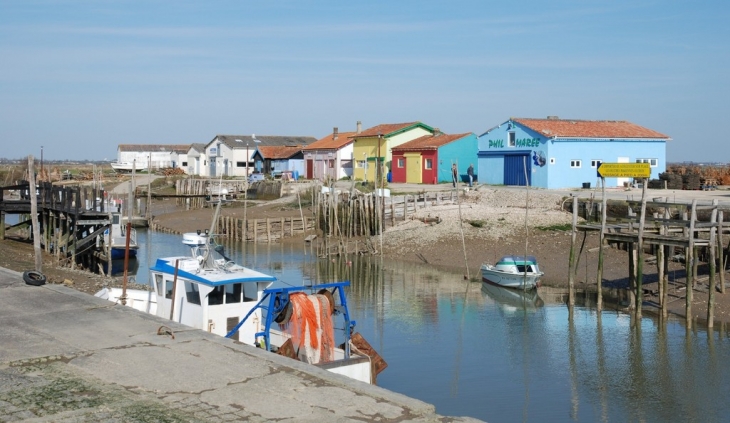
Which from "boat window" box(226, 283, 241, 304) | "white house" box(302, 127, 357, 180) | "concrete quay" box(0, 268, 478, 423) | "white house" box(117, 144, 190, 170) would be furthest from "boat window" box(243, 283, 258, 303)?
"white house" box(117, 144, 190, 170)

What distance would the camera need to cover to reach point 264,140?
87.4m

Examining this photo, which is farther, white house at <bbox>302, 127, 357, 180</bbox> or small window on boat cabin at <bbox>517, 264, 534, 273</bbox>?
white house at <bbox>302, 127, 357, 180</bbox>

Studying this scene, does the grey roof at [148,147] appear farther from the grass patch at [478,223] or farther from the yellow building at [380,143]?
the grass patch at [478,223]

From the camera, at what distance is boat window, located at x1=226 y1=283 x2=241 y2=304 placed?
18.1 meters

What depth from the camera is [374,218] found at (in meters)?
41.8

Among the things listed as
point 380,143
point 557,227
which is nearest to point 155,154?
point 380,143

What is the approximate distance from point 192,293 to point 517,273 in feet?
47.2

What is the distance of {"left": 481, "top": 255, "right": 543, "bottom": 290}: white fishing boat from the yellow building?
94.7 feet

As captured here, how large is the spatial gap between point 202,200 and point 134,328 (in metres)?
51.5

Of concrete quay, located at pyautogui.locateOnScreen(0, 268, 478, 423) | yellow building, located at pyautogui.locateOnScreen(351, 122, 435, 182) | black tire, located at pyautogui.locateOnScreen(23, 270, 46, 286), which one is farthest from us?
yellow building, located at pyautogui.locateOnScreen(351, 122, 435, 182)

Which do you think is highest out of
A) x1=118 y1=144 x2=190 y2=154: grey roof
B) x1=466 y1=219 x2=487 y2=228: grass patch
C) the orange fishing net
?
x1=118 y1=144 x2=190 y2=154: grey roof

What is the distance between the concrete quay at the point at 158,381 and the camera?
33.4 feet

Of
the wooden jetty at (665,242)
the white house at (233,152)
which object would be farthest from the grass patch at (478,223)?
the white house at (233,152)

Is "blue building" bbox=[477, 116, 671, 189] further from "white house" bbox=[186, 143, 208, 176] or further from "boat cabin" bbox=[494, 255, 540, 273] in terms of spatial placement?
"white house" bbox=[186, 143, 208, 176]
